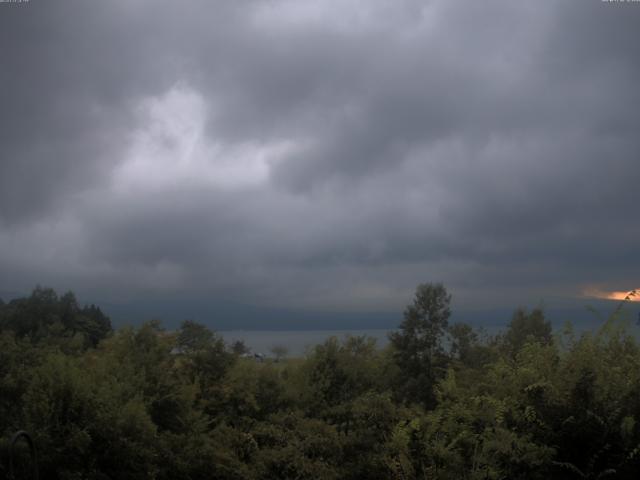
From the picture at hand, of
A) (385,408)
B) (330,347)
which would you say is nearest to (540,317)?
(330,347)

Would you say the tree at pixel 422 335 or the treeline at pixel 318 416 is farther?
the tree at pixel 422 335

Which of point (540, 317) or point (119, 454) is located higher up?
point (540, 317)

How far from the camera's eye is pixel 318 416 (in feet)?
45.3

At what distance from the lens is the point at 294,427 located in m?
11.3

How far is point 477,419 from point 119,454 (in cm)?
528

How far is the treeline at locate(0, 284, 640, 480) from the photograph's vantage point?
7348 mm

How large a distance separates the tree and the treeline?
1183 cm

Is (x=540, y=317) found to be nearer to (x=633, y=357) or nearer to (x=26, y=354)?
(x=633, y=357)

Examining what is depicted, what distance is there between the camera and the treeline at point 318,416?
7348 mm

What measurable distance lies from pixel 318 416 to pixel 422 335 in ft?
52.2

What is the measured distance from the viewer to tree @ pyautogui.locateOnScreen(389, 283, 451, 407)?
2744cm

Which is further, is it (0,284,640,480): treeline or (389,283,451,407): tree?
(389,283,451,407): tree

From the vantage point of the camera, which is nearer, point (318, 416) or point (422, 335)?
point (318, 416)

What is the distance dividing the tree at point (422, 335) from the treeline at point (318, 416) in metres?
11.8
